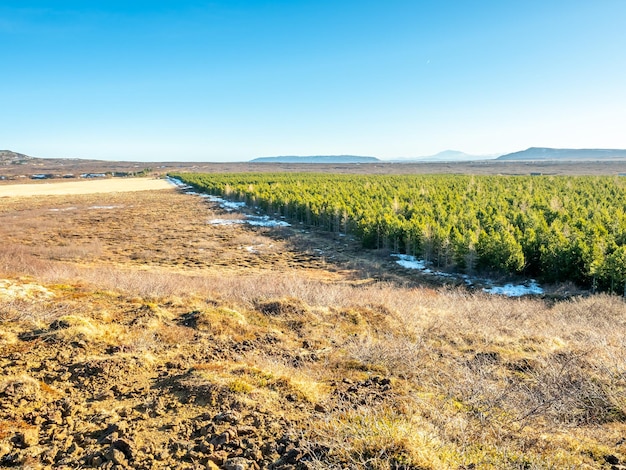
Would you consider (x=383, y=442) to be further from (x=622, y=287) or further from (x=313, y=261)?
(x=313, y=261)

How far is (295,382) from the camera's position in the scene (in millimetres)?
6535

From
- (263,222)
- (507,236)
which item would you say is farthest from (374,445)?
(263,222)

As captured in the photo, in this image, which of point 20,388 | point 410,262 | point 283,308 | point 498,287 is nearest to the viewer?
point 20,388

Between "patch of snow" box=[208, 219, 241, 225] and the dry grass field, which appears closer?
the dry grass field

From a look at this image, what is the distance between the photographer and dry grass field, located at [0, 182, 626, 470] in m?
4.73

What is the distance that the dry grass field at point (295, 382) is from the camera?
4.73 m

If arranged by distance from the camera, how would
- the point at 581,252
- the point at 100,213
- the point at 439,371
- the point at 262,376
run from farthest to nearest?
the point at 100,213 < the point at 581,252 < the point at 439,371 < the point at 262,376

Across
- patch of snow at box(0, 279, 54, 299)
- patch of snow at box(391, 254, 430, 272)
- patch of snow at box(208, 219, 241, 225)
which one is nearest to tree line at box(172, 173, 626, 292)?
patch of snow at box(391, 254, 430, 272)

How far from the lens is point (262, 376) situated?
680 cm

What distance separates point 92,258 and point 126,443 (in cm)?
2945

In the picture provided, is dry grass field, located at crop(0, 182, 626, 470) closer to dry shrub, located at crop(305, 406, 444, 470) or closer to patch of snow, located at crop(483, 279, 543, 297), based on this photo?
dry shrub, located at crop(305, 406, 444, 470)

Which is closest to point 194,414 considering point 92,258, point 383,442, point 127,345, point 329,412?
point 329,412

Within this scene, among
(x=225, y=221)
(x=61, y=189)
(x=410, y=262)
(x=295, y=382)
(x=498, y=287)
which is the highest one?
(x=61, y=189)

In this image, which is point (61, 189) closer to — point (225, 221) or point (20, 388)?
point (225, 221)
